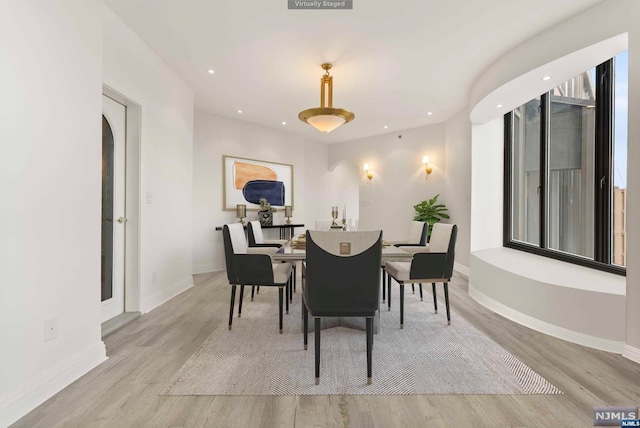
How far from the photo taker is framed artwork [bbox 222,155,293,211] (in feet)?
18.3

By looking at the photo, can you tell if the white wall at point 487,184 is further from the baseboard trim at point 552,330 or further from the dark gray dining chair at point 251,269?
the dark gray dining chair at point 251,269

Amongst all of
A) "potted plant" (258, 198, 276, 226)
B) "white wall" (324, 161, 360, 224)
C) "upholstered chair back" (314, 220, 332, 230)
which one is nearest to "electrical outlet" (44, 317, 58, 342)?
"upholstered chair back" (314, 220, 332, 230)

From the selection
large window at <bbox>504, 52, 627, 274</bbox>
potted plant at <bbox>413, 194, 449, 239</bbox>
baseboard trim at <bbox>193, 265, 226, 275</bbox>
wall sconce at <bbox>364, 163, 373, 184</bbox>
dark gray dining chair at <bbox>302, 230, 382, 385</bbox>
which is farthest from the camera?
wall sconce at <bbox>364, 163, 373, 184</bbox>

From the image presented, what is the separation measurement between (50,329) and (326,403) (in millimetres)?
1638

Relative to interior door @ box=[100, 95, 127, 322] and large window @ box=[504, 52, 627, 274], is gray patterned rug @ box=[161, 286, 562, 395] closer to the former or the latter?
interior door @ box=[100, 95, 127, 322]

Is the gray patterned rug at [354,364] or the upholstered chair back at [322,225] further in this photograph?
the upholstered chair back at [322,225]

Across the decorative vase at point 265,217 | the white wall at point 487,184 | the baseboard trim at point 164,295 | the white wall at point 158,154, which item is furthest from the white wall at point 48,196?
the white wall at point 487,184

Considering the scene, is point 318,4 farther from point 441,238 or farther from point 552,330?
point 552,330

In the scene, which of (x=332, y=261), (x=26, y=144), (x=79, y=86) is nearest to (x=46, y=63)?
(x=79, y=86)

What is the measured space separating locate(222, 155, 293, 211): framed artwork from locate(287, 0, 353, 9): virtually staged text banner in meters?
3.41

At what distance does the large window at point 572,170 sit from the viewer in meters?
2.82

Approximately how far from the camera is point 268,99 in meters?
4.62

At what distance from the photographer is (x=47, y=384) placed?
1783mm

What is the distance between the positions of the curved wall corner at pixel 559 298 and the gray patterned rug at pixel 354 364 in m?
0.57
